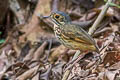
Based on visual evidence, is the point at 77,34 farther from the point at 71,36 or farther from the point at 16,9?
the point at 16,9

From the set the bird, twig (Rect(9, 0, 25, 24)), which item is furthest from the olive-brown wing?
twig (Rect(9, 0, 25, 24))

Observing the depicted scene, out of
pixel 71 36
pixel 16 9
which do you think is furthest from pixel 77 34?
pixel 16 9

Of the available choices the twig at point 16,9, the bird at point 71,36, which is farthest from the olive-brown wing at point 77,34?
the twig at point 16,9

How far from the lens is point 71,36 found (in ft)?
14.5

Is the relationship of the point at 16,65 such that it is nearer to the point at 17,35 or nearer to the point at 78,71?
the point at 78,71

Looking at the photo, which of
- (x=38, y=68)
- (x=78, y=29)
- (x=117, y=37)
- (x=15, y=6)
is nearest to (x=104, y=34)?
(x=117, y=37)

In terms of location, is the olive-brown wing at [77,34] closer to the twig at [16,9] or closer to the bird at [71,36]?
the bird at [71,36]

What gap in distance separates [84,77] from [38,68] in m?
1.11

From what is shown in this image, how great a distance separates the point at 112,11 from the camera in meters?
7.01

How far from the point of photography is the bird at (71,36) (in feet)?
14.3

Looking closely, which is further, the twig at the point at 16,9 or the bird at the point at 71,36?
the twig at the point at 16,9

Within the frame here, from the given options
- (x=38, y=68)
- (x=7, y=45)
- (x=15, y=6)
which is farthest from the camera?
(x=15, y=6)

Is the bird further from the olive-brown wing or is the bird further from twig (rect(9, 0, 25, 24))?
twig (rect(9, 0, 25, 24))

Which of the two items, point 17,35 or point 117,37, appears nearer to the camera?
point 117,37
